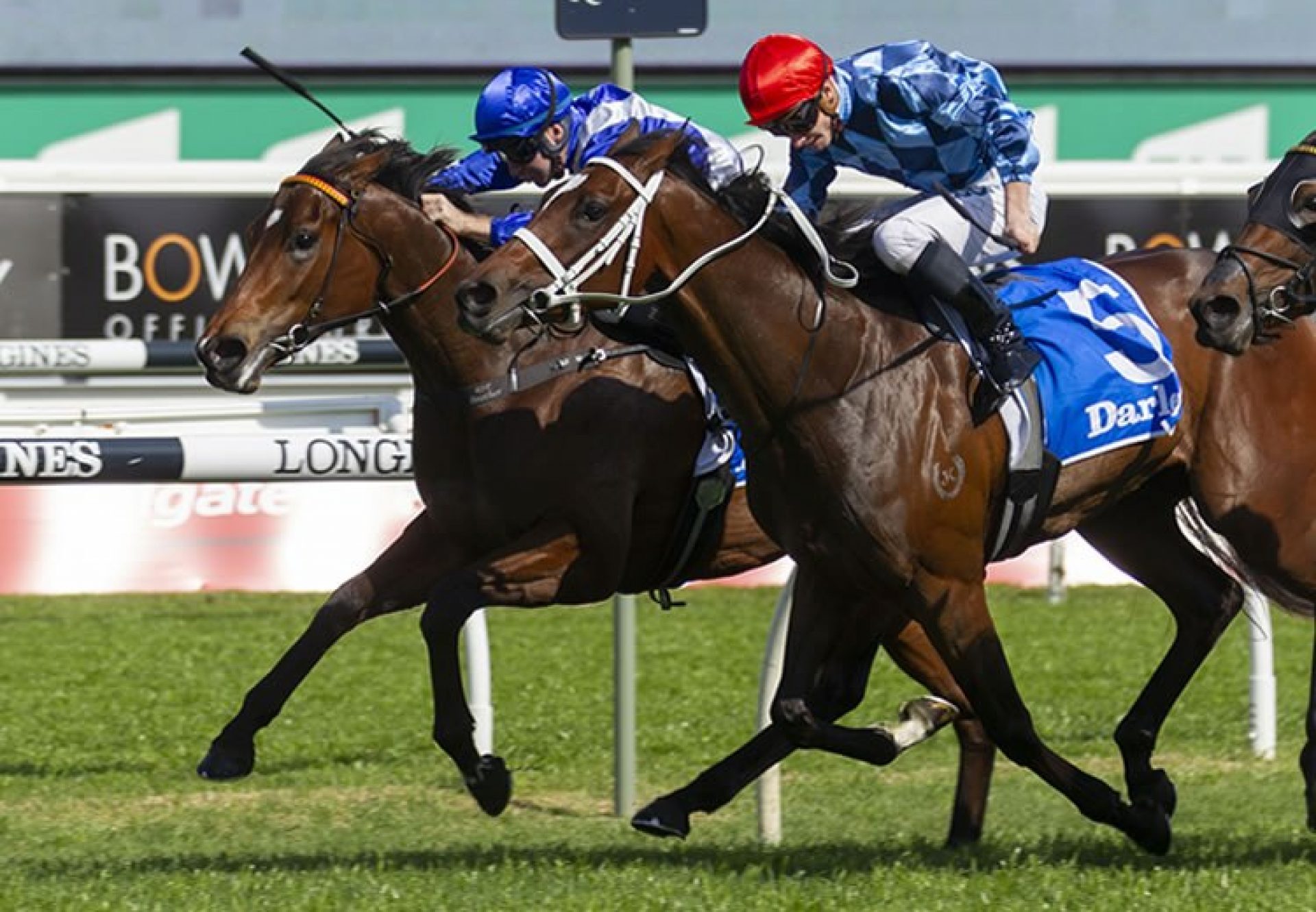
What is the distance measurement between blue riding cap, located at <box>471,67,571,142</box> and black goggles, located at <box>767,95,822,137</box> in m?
0.83

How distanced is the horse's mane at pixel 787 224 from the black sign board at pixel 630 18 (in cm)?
123

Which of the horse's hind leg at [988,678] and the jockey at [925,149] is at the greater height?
the jockey at [925,149]

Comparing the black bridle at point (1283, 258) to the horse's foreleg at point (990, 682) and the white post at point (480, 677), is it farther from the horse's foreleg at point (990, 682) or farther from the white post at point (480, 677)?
the white post at point (480, 677)

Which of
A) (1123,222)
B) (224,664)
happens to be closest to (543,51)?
(1123,222)

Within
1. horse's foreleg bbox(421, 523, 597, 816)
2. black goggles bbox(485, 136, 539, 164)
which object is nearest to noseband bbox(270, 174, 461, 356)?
black goggles bbox(485, 136, 539, 164)

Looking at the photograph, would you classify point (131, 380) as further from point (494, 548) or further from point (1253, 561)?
point (1253, 561)

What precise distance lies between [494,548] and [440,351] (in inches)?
19.6

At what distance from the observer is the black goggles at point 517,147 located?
610 cm

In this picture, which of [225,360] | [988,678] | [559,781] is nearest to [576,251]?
[225,360]

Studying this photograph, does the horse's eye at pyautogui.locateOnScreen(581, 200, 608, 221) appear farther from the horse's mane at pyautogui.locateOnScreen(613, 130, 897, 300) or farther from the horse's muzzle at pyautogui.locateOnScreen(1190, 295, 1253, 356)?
the horse's muzzle at pyautogui.locateOnScreen(1190, 295, 1253, 356)

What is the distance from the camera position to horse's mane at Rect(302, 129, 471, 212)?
20.1ft

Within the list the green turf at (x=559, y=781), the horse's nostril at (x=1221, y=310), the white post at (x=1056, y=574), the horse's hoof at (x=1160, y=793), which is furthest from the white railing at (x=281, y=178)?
the horse's nostril at (x=1221, y=310)

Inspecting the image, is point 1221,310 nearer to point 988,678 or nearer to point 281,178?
point 988,678

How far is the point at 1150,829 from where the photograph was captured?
18.5ft
